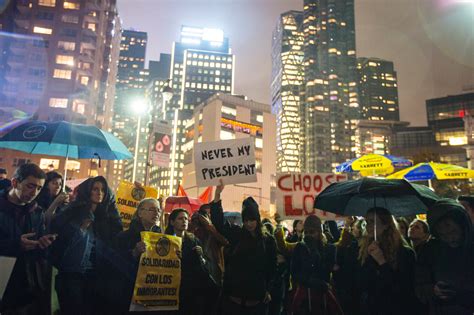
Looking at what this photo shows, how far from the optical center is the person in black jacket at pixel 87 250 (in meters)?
4.63

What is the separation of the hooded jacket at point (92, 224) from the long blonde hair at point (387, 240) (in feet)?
11.2

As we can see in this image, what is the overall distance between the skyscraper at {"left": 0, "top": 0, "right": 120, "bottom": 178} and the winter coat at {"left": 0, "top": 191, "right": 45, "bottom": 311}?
251 ft

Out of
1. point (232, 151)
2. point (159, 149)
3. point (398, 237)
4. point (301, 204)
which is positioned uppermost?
point (159, 149)

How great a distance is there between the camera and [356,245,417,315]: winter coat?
4219 mm

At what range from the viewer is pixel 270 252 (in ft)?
18.5

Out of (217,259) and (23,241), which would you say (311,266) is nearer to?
(217,259)

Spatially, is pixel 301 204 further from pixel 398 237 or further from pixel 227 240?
pixel 398 237

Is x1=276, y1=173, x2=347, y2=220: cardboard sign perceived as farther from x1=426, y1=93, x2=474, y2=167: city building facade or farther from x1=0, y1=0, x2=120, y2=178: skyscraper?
x1=426, y1=93, x2=474, y2=167: city building facade

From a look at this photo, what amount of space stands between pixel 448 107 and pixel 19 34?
116 metres

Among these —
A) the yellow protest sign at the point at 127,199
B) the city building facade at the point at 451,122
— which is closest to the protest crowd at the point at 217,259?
the yellow protest sign at the point at 127,199

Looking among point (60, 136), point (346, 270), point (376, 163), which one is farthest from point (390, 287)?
point (376, 163)

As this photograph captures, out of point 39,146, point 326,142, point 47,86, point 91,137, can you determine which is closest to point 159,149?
point 39,146

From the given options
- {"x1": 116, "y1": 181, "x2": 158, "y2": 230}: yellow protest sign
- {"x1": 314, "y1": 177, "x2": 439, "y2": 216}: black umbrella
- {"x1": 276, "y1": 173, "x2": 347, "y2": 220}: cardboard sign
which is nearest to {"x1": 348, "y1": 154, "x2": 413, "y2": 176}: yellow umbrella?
{"x1": 276, "y1": 173, "x2": 347, "y2": 220}: cardboard sign

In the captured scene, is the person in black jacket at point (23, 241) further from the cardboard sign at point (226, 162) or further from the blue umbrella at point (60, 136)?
the cardboard sign at point (226, 162)
